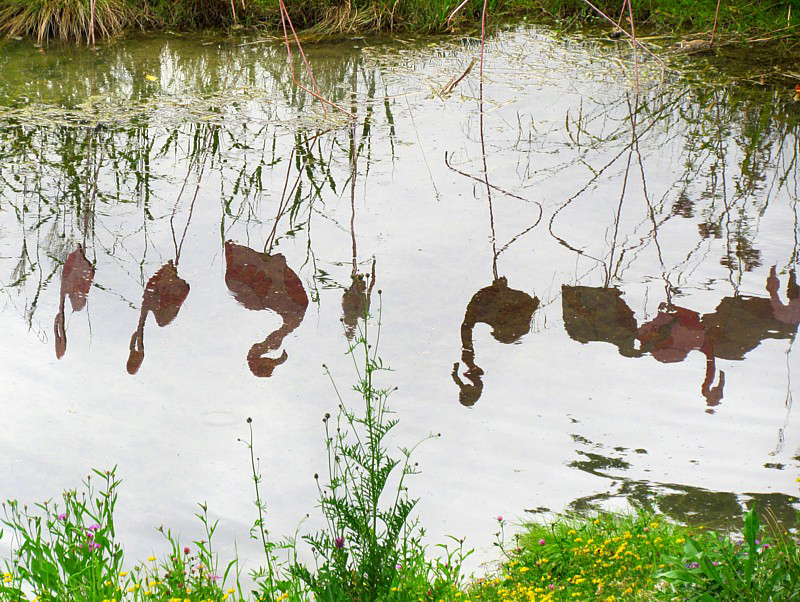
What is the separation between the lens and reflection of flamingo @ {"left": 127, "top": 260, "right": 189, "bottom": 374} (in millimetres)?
3699

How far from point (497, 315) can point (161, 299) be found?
4.66ft

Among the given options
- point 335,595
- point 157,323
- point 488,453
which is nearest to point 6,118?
point 157,323

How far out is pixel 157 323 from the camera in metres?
3.84

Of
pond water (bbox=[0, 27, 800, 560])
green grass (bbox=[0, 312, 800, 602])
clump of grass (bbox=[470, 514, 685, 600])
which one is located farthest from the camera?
pond water (bbox=[0, 27, 800, 560])

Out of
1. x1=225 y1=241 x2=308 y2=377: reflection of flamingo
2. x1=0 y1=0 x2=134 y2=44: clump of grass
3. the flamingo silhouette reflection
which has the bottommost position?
x1=225 y1=241 x2=308 y2=377: reflection of flamingo

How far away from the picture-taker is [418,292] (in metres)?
4.02

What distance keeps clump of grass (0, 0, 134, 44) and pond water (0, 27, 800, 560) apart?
1.87 metres

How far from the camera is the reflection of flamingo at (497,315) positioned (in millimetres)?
3580

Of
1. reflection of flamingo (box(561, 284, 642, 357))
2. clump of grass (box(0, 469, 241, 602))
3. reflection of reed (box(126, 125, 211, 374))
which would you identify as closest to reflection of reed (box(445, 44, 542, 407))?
reflection of flamingo (box(561, 284, 642, 357))

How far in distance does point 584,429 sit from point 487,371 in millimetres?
508

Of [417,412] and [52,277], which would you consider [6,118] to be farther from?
[417,412]

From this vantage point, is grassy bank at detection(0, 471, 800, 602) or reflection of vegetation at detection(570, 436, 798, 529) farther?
reflection of vegetation at detection(570, 436, 798, 529)

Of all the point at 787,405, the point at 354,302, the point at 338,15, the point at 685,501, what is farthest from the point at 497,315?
the point at 338,15

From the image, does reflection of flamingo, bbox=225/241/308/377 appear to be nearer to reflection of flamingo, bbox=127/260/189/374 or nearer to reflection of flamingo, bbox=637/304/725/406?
reflection of flamingo, bbox=127/260/189/374
